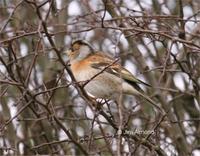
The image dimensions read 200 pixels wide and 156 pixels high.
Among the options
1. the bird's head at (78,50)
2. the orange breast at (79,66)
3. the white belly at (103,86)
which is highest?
the bird's head at (78,50)

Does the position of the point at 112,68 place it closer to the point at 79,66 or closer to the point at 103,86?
the point at 103,86

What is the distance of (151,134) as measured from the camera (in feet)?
16.8

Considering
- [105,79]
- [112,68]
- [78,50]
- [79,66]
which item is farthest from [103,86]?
[78,50]

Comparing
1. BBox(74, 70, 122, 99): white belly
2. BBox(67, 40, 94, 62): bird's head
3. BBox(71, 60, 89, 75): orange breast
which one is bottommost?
BBox(74, 70, 122, 99): white belly

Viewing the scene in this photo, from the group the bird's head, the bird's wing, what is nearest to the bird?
the bird's wing

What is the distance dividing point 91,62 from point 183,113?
2.17 metres

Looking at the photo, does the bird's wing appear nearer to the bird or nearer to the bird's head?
the bird

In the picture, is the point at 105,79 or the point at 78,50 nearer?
the point at 105,79

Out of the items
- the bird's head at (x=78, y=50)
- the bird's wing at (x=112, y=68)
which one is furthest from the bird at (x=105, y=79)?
the bird's head at (x=78, y=50)

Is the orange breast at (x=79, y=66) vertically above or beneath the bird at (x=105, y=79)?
above

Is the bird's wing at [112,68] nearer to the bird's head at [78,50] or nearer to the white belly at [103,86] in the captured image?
the white belly at [103,86]

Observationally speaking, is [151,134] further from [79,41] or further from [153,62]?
[153,62]

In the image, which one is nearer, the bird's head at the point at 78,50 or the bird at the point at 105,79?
the bird at the point at 105,79

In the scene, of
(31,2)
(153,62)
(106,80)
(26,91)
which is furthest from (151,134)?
(153,62)
